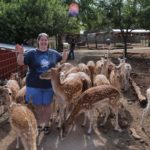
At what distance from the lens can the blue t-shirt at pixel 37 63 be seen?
8.46 m

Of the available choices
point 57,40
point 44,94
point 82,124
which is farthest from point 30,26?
point 44,94

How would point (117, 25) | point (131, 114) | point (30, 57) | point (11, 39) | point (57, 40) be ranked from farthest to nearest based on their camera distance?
1. point (57, 40)
2. point (117, 25)
3. point (11, 39)
4. point (131, 114)
5. point (30, 57)

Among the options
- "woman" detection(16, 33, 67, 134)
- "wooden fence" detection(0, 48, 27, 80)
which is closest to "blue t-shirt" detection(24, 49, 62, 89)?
"woman" detection(16, 33, 67, 134)

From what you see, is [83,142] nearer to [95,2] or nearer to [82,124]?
[82,124]

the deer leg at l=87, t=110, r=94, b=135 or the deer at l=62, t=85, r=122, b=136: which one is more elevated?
the deer at l=62, t=85, r=122, b=136

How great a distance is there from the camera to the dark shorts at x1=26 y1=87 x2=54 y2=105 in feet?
28.2

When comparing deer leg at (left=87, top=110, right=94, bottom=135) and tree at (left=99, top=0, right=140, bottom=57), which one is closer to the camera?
deer leg at (left=87, top=110, right=94, bottom=135)

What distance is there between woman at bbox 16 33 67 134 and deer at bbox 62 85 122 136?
0.55 m

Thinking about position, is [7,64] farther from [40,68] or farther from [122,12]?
[122,12]

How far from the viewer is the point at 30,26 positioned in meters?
25.4

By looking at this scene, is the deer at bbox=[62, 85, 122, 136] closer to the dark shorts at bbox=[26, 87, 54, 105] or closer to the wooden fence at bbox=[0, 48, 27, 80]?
the dark shorts at bbox=[26, 87, 54, 105]

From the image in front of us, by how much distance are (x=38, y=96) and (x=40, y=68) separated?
1.88ft

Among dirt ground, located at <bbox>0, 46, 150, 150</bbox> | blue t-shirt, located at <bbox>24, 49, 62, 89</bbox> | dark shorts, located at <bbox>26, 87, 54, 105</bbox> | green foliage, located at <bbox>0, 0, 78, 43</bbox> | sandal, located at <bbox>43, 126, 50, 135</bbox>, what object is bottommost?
dirt ground, located at <bbox>0, 46, 150, 150</bbox>

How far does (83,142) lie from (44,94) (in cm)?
151
